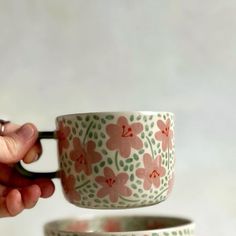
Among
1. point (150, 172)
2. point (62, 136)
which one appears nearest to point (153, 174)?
point (150, 172)

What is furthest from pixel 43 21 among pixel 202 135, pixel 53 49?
pixel 202 135

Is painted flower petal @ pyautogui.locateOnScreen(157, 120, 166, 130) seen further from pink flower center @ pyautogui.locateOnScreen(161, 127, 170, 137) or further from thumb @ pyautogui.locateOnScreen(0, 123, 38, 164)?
thumb @ pyautogui.locateOnScreen(0, 123, 38, 164)

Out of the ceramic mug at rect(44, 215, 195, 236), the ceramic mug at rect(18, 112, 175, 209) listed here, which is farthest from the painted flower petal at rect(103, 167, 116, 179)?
the ceramic mug at rect(44, 215, 195, 236)

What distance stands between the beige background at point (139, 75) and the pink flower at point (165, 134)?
0.27 m

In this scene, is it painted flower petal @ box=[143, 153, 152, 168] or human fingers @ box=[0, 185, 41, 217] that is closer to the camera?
painted flower petal @ box=[143, 153, 152, 168]

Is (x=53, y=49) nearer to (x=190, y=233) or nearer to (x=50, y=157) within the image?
(x=50, y=157)

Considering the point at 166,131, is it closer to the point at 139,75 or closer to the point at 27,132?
the point at 27,132

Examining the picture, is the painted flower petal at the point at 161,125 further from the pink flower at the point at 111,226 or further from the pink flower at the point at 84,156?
the pink flower at the point at 111,226

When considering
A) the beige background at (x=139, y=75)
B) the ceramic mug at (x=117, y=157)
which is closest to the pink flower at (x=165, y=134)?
the ceramic mug at (x=117, y=157)

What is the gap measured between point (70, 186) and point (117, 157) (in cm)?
7

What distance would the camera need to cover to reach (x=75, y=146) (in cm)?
56

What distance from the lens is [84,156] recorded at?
0.55 metres

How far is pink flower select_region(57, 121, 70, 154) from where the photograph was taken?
570 mm

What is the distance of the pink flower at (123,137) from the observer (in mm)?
543
